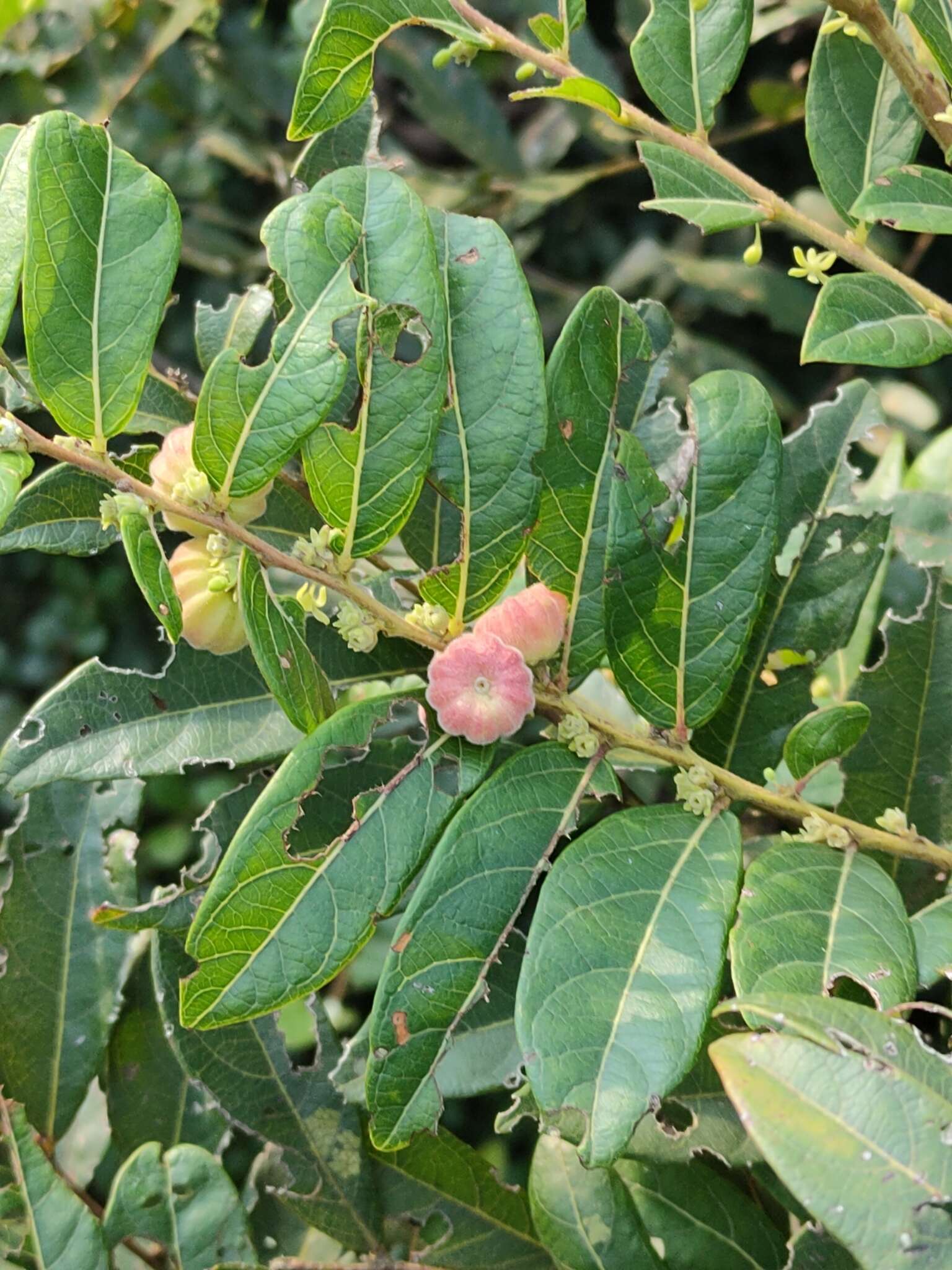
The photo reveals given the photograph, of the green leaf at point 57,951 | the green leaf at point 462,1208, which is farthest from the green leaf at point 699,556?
the green leaf at point 57,951

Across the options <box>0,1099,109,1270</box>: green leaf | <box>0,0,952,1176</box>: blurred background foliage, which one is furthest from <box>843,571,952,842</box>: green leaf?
<box>0,0,952,1176</box>: blurred background foliage

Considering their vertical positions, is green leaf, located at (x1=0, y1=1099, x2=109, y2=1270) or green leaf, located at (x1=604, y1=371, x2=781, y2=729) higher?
green leaf, located at (x1=604, y1=371, x2=781, y2=729)

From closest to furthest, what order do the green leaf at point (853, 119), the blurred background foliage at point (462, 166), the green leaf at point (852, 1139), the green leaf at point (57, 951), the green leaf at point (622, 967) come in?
1. the green leaf at point (852, 1139)
2. the green leaf at point (622, 967)
3. the green leaf at point (853, 119)
4. the green leaf at point (57, 951)
5. the blurred background foliage at point (462, 166)

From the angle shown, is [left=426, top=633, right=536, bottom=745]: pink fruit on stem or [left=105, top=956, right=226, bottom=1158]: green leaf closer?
[left=426, top=633, right=536, bottom=745]: pink fruit on stem

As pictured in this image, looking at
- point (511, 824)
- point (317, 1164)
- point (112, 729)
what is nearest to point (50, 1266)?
point (317, 1164)

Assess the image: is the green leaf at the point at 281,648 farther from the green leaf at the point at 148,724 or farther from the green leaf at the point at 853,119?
the green leaf at the point at 853,119

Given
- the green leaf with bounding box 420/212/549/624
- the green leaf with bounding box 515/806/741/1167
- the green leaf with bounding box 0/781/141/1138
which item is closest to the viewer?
the green leaf with bounding box 515/806/741/1167

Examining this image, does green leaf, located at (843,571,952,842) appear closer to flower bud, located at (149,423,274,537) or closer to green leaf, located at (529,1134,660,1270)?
green leaf, located at (529,1134,660,1270)

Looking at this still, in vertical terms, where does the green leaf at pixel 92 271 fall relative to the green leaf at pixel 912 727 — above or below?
above

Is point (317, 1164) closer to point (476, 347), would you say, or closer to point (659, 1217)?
point (659, 1217)
